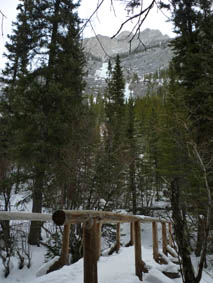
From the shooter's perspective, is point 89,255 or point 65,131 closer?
point 89,255

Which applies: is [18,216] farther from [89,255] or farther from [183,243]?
[183,243]

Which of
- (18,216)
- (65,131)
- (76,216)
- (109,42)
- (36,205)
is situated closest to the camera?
(18,216)

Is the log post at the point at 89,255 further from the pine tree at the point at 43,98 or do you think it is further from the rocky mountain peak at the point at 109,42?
the pine tree at the point at 43,98

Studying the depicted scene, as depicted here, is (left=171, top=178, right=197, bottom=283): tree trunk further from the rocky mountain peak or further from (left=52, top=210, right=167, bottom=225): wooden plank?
the rocky mountain peak

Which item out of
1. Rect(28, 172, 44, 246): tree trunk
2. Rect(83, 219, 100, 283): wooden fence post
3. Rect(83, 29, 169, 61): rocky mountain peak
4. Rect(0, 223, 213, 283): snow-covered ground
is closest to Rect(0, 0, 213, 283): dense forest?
Rect(28, 172, 44, 246): tree trunk

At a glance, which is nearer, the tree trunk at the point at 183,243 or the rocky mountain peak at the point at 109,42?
the rocky mountain peak at the point at 109,42

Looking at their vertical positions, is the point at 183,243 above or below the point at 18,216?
below

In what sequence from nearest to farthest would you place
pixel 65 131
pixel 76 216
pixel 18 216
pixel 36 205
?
pixel 18 216 → pixel 76 216 → pixel 36 205 → pixel 65 131

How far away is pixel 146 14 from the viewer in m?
1.60

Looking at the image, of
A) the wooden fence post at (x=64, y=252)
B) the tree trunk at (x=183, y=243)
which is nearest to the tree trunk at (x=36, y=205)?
the wooden fence post at (x=64, y=252)

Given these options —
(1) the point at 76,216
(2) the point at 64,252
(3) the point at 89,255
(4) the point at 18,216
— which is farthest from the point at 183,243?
(2) the point at 64,252

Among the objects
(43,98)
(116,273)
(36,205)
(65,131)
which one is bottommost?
(36,205)

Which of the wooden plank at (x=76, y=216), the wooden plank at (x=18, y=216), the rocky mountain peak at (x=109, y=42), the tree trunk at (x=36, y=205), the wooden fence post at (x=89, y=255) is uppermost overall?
→ the rocky mountain peak at (x=109, y=42)

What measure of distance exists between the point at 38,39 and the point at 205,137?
924 centimetres
